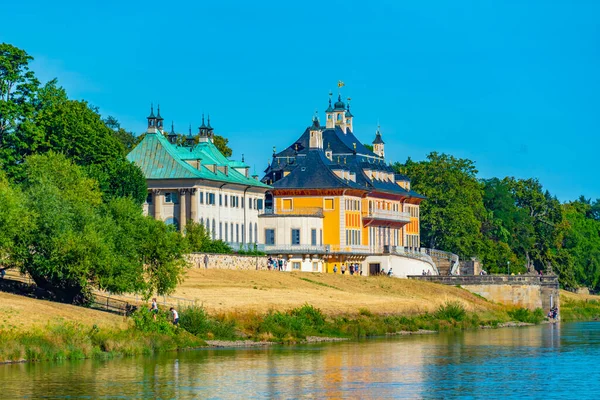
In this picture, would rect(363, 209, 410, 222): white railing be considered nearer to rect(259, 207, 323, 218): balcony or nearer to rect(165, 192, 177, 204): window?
rect(259, 207, 323, 218): balcony

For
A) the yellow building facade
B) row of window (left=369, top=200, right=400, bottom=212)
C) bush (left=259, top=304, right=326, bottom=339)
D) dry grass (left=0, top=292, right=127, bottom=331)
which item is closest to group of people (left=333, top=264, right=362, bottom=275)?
the yellow building facade

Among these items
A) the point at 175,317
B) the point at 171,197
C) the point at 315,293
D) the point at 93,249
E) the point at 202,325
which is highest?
the point at 171,197

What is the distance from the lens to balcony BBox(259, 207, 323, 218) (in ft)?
402

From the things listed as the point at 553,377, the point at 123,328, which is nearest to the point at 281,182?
the point at 123,328

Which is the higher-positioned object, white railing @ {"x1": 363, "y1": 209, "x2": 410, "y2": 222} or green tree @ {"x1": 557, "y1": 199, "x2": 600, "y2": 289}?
white railing @ {"x1": 363, "y1": 209, "x2": 410, "y2": 222}

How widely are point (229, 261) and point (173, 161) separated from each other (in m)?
16.9

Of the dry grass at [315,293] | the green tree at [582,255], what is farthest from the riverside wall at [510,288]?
the green tree at [582,255]

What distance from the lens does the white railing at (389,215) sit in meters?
130

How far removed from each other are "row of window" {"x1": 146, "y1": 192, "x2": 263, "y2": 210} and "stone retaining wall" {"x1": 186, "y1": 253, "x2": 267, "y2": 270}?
29.3ft

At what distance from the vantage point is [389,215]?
132875 millimetres

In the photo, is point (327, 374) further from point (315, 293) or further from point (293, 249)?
point (293, 249)

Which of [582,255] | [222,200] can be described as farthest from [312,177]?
[582,255]

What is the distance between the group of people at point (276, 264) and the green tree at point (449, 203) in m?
24.8

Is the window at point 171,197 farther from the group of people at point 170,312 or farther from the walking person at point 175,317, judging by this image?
the walking person at point 175,317
